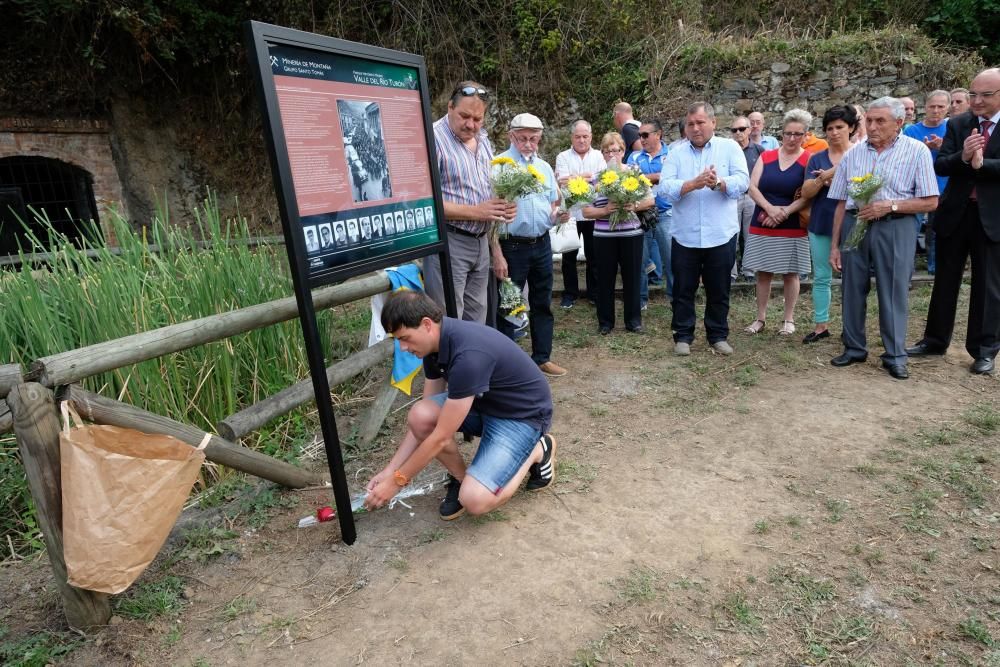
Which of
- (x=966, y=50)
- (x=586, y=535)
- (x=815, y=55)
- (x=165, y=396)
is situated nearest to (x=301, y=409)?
(x=165, y=396)

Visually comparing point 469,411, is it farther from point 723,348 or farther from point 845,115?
point 845,115

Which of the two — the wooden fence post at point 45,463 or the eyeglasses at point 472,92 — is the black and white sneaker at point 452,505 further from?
the eyeglasses at point 472,92

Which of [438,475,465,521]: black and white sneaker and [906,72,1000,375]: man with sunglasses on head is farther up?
[906,72,1000,375]: man with sunglasses on head

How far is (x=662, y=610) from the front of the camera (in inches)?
99.0

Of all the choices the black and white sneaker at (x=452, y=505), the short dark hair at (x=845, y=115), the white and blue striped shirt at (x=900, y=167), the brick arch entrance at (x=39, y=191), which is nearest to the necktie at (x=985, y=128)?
the white and blue striped shirt at (x=900, y=167)

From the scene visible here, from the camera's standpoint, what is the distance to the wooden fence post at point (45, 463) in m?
2.27

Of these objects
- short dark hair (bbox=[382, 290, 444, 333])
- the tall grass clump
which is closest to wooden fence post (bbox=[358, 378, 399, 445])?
the tall grass clump

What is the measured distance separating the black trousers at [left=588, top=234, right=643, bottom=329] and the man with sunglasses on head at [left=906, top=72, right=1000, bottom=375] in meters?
2.33

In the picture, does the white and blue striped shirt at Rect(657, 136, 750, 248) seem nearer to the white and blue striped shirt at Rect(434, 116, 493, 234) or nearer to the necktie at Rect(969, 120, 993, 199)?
the necktie at Rect(969, 120, 993, 199)

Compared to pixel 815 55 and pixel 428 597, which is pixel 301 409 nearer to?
pixel 428 597

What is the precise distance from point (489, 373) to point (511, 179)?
5.20 ft

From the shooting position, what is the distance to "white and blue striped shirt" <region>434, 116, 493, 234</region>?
12.9 feet

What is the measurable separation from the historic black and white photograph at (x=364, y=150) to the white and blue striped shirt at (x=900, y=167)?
3604 millimetres

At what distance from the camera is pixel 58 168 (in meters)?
11.2
